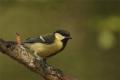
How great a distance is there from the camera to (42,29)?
11.4m

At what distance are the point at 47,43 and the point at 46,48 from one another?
6 cm

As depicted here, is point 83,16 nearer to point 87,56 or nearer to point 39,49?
point 87,56

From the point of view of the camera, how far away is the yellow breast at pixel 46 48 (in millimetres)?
6301

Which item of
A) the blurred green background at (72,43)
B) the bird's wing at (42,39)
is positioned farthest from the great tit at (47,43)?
the blurred green background at (72,43)

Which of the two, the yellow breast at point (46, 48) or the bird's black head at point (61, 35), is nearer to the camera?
the yellow breast at point (46, 48)

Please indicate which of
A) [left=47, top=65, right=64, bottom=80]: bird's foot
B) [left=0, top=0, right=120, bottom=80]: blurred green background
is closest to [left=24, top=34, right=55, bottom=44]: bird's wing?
[left=47, top=65, right=64, bottom=80]: bird's foot

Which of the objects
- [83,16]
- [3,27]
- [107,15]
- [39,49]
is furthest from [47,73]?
[3,27]

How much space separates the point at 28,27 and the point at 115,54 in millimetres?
1474

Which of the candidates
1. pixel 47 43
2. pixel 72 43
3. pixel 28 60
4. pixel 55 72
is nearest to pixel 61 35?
pixel 47 43

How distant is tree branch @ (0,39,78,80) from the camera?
17.1 feet

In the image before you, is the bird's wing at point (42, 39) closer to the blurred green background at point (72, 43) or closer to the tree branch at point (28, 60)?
the tree branch at point (28, 60)

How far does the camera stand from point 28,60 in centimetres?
537

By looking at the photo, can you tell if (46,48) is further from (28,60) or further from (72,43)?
(72,43)

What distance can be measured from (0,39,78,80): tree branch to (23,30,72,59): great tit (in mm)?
638
